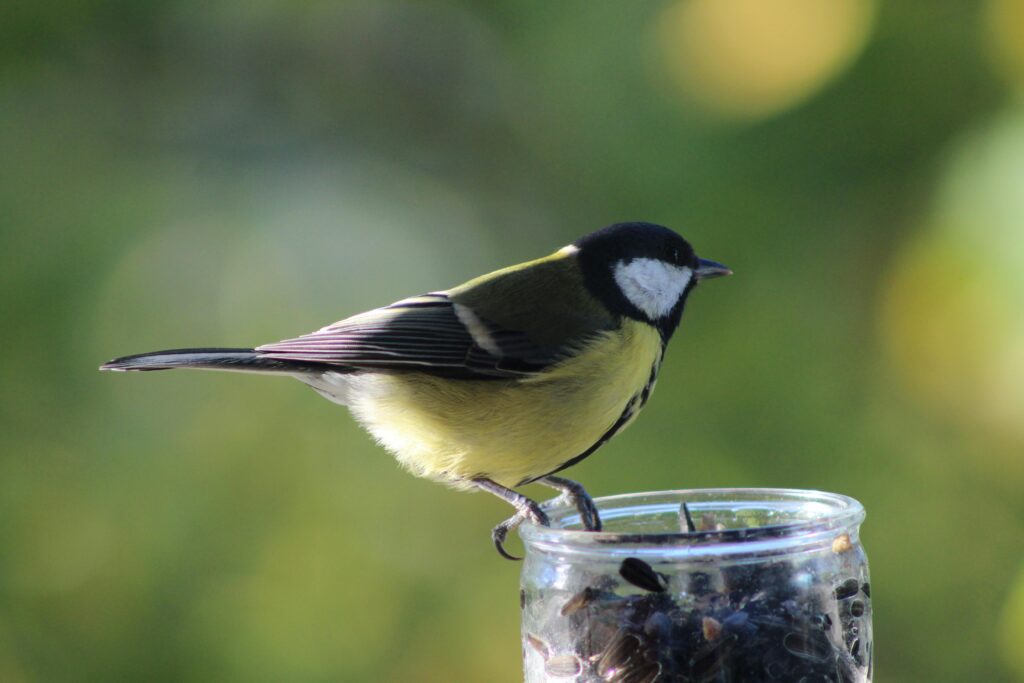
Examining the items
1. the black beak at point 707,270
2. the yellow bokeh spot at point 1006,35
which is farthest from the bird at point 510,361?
the yellow bokeh spot at point 1006,35

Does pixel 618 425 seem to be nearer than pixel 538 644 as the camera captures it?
No

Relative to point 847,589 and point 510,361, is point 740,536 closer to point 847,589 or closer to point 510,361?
point 847,589

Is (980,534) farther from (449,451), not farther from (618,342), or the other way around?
(449,451)

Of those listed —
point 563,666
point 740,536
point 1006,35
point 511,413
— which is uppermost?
point 1006,35

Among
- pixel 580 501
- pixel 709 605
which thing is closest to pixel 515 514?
pixel 580 501

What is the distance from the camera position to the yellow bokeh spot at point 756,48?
1.67m

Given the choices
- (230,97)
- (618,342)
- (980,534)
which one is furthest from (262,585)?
(980,534)

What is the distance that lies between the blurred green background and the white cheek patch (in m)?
0.34

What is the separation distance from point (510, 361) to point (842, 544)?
533 mm

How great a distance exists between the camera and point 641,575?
888 millimetres

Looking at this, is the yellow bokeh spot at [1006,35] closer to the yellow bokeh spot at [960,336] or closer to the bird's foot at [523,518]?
the yellow bokeh spot at [960,336]

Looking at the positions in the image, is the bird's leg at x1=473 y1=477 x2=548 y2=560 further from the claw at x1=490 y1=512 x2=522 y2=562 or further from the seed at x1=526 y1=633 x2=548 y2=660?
the seed at x1=526 y1=633 x2=548 y2=660

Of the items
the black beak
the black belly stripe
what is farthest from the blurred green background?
the black belly stripe

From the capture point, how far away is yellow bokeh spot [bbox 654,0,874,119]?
5.49 ft
